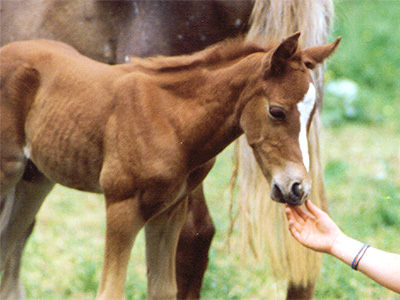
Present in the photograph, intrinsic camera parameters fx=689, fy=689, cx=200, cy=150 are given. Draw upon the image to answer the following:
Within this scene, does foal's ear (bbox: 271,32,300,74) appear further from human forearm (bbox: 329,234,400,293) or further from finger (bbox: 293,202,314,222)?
human forearm (bbox: 329,234,400,293)

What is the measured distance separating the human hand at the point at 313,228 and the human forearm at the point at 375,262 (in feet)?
0.11

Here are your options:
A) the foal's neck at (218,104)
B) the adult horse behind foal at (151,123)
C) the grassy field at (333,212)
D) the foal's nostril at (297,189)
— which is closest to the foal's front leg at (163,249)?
the adult horse behind foal at (151,123)

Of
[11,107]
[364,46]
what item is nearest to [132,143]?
[11,107]

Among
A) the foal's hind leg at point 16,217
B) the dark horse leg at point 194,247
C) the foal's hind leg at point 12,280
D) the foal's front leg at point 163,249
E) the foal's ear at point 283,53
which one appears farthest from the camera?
the dark horse leg at point 194,247

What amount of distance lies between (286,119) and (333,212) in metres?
2.83

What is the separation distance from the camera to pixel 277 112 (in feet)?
6.87

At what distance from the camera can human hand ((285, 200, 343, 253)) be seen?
7.50ft

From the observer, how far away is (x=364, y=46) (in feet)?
27.9

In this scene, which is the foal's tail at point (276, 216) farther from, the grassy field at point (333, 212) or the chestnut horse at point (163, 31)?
the grassy field at point (333, 212)

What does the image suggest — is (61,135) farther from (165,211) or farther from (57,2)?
(57,2)

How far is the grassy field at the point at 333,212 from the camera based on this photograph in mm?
3705

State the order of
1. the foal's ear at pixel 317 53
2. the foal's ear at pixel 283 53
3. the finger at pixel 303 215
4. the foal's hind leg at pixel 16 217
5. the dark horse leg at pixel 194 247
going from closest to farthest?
the foal's ear at pixel 283 53, the foal's ear at pixel 317 53, the finger at pixel 303 215, the foal's hind leg at pixel 16 217, the dark horse leg at pixel 194 247

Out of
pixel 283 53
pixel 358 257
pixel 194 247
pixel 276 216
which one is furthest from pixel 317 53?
pixel 194 247

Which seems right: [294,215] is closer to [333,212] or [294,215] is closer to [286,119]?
[286,119]
